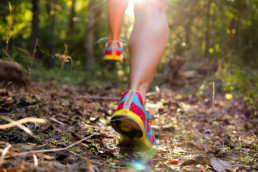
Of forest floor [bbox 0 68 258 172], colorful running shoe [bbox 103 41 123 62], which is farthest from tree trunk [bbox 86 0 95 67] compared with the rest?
colorful running shoe [bbox 103 41 123 62]

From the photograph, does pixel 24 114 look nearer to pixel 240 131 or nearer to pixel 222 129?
pixel 222 129

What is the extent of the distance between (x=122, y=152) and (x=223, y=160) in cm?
65

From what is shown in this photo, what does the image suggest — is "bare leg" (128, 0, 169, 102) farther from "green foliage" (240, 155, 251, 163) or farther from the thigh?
"green foliage" (240, 155, 251, 163)

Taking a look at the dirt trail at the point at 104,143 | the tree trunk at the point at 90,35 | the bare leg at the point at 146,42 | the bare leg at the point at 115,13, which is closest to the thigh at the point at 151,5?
the bare leg at the point at 146,42

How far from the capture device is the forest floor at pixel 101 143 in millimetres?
1055

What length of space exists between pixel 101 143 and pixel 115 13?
111 cm

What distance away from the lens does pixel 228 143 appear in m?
1.90

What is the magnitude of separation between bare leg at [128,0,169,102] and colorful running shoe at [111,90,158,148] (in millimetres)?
96

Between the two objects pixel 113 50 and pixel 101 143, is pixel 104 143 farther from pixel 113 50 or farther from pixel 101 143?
pixel 113 50

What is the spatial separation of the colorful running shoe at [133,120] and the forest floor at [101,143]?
8 centimetres

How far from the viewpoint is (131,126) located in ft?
4.63

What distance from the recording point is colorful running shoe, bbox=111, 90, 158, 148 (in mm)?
1392

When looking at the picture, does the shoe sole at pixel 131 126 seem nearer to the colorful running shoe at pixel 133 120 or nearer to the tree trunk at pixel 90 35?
the colorful running shoe at pixel 133 120

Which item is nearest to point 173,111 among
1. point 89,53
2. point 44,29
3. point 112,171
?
point 112,171
